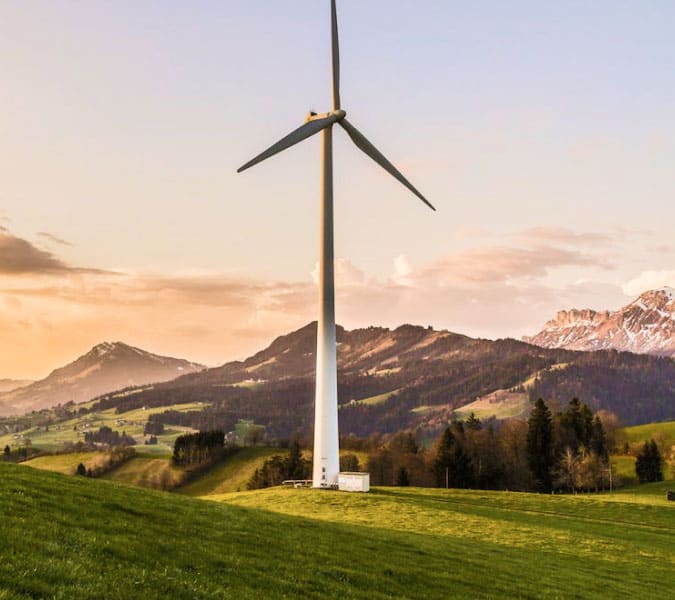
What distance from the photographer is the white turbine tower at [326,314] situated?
77.9 meters

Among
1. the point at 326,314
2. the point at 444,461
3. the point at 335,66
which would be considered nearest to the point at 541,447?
the point at 444,461

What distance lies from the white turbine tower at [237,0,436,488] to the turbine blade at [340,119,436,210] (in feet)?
0.40

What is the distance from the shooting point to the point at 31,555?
65.7 ft

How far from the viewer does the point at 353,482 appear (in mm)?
78188

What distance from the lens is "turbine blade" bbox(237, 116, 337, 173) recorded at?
240 feet

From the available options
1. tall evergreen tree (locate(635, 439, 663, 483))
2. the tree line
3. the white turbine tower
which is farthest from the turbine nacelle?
tall evergreen tree (locate(635, 439, 663, 483))

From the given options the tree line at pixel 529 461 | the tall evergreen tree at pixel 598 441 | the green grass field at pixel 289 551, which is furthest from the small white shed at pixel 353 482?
the tall evergreen tree at pixel 598 441

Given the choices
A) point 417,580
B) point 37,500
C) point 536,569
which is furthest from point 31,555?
point 536,569

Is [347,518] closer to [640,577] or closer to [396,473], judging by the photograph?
[640,577]

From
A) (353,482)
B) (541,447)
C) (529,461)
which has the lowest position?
(529,461)

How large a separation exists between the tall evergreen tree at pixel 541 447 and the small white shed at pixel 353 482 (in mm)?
97057

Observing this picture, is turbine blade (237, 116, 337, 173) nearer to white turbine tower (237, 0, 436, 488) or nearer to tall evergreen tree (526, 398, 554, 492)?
white turbine tower (237, 0, 436, 488)

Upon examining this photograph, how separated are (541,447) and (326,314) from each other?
105 m

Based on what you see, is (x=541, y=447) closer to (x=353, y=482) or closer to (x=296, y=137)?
(x=353, y=482)
